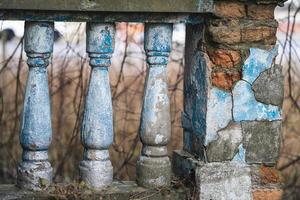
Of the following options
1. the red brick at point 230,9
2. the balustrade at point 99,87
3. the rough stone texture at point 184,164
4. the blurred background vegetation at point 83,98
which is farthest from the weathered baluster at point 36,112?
the blurred background vegetation at point 83,98

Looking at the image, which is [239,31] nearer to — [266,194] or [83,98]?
[266,194]

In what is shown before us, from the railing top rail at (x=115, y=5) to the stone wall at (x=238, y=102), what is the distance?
0.12 m

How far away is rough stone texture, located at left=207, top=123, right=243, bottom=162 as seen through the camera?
11.8 feet

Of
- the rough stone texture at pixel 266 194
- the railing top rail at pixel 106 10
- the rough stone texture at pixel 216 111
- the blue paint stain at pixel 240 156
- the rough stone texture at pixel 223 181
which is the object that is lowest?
the rough stone texture at pixel 266 194

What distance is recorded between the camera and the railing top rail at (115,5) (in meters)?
3.28

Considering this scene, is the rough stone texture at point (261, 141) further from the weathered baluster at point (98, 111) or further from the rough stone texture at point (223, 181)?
the weathered baluster at point (98, 111)

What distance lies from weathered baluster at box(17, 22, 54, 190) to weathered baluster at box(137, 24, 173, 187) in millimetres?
489

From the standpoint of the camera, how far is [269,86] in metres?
3.61

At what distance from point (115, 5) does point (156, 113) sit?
60 centimetres

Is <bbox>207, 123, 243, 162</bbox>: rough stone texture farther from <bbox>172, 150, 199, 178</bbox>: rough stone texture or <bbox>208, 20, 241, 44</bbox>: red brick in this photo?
<bbox>208, 20, 241, 44</bbox>: red brick

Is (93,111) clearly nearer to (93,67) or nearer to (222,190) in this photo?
(93,67)

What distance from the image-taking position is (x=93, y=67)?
11.6ft

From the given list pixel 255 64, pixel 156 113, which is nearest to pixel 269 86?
pixel 255 64

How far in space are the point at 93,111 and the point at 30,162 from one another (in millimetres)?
404
